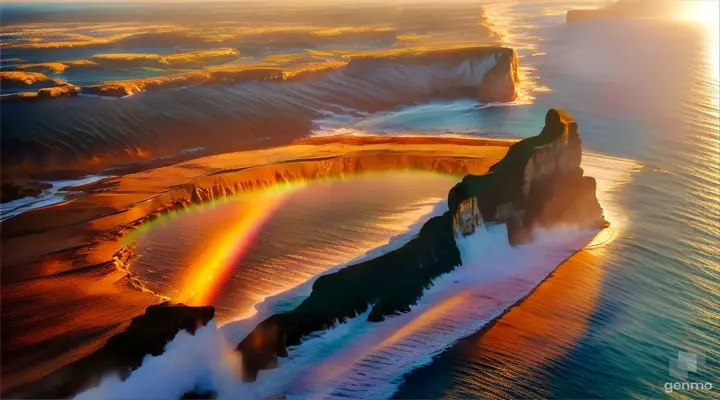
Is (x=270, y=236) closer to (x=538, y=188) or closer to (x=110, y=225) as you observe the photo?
(x=110, y=225)

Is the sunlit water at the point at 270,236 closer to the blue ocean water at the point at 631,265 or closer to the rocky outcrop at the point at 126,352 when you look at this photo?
the rocky outcrop at the point at 126,352

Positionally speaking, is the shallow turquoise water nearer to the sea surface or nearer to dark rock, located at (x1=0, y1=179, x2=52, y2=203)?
the sea surface

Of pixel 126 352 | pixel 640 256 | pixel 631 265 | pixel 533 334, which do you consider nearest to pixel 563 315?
pixel 533 334

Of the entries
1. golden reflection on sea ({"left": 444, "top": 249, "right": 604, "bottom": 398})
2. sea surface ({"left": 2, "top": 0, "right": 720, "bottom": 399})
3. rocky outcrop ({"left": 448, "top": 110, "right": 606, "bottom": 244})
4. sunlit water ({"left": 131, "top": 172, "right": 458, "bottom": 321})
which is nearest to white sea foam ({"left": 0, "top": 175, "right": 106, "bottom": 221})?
sea surface ({"left": 2, "top": 0, "right": 720, "bottom": 399})

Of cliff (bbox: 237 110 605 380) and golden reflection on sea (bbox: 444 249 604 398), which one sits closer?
golden reflection on sea (bbox: 444 249 604 398)

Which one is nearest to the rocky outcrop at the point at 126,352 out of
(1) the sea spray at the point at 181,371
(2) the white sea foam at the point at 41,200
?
(1) the sea spray at the point at 181,371

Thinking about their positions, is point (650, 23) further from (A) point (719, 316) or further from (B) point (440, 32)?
(A) point (719, 316)
